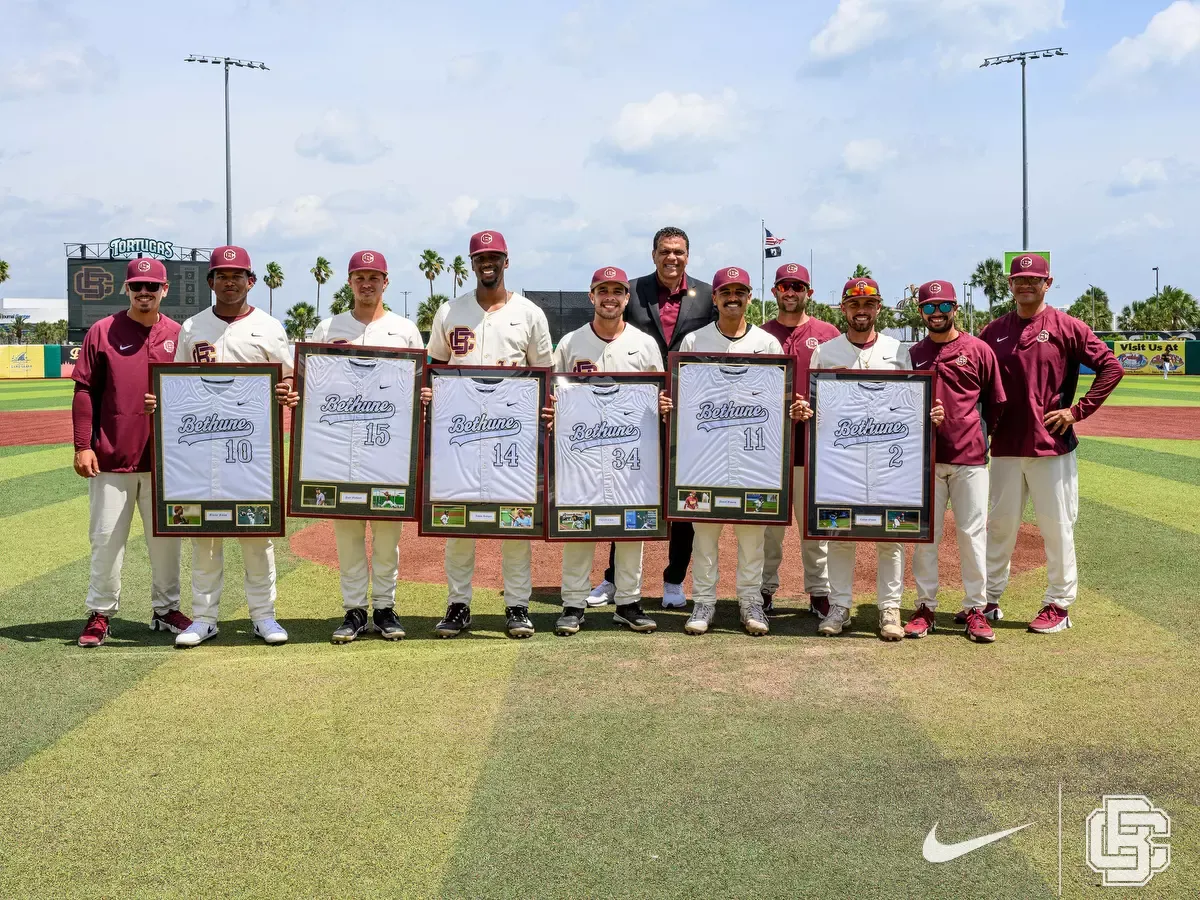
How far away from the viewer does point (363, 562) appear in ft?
21.6

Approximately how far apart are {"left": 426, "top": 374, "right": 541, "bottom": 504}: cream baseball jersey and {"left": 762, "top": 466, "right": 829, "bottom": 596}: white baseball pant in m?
1.77

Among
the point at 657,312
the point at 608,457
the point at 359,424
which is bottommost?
the point at 608,457

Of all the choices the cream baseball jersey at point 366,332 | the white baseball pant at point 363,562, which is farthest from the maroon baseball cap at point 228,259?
the white baseball pant at point 363,562

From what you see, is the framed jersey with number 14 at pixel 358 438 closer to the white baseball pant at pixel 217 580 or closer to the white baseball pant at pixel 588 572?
the white baseball pant at pixel 217 580

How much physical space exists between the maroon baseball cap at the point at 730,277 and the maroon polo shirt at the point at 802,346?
28.0 inches

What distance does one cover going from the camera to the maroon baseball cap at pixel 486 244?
21.4 ft

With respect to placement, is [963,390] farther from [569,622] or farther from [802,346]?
[569,622]

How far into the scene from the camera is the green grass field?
139 inches

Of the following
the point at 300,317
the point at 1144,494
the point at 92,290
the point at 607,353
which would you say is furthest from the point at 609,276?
the point at 300,317

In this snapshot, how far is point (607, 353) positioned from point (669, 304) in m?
0.99

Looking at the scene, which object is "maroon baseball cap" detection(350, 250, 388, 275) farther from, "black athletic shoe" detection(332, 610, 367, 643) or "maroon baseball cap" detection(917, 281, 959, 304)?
"maroon baseball cap" detection(917, 281, 959, 304)

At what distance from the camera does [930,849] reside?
367 cm

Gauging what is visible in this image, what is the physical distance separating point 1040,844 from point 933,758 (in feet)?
2.63

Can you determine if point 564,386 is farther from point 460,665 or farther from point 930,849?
point 930,849
